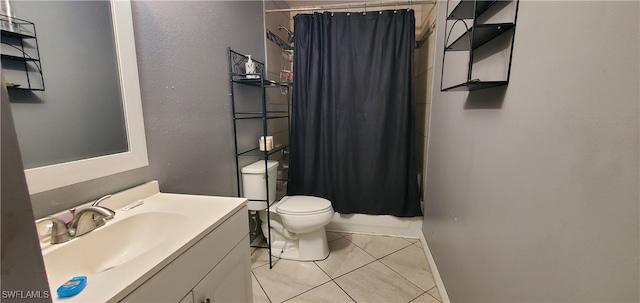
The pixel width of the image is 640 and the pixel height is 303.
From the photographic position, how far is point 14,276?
31 centimetres

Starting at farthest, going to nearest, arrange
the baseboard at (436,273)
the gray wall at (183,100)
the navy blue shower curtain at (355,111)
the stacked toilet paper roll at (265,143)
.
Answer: the navy blue shower curtain at (355,111) < the stacked toilet paper roll at (265,143) < the baseboard at (436,273) < the gray wall at (183,100)

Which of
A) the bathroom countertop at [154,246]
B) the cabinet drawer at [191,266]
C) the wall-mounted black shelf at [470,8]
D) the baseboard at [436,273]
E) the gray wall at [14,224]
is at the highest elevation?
the wall-mounted black shelf at [470,8]

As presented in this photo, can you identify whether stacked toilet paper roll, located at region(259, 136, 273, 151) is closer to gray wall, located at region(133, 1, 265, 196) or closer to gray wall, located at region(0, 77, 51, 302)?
gray wall, located at region(133, 1, 265, 196)

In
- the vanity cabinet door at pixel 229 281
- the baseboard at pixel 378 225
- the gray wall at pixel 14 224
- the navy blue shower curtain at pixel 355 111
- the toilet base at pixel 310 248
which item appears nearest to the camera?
the gray wall at pixel 14 224

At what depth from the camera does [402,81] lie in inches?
84.9

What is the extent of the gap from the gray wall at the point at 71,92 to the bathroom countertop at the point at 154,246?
0.23 metres

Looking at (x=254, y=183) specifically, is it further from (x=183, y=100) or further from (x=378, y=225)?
(x=378, y=225)

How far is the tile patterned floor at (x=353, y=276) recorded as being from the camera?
162 centimetres

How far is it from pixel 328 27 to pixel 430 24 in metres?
0.88

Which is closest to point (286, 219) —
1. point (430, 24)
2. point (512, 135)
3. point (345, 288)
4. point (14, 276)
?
point (345, 288)

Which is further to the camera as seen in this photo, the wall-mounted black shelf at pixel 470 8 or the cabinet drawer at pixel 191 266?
the wall-mounted black shelf at pixel 470 8

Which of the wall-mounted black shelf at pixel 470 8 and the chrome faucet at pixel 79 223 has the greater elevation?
the wall-mounted black shelf at pixel 470 8

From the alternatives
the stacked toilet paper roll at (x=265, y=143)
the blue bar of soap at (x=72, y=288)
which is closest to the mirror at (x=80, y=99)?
the blue bar of soap at (x=72, y=288)

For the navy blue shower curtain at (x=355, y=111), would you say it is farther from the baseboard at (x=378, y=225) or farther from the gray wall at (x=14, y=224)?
the gray wall at (x=14, y=224)
